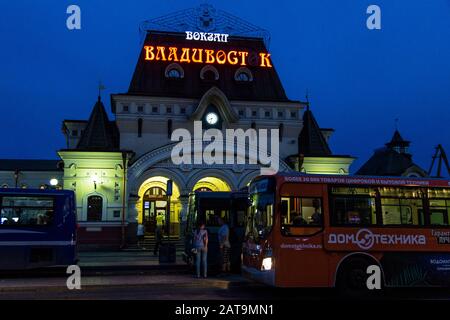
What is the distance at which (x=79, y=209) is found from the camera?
30.4 meters

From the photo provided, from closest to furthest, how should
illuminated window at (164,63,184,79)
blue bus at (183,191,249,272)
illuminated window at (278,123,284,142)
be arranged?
blue bus at (183,191,249,272) → illuminated window at (278,123,284,142) → illuminated window at (164,63,184,79)

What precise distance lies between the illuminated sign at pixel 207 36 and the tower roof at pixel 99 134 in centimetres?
825

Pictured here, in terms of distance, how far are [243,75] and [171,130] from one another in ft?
24.2

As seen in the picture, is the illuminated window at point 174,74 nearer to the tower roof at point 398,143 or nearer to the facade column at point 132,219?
the facade column at point 132,219

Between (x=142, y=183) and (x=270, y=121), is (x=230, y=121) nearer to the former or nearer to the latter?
(x=270, y=121)

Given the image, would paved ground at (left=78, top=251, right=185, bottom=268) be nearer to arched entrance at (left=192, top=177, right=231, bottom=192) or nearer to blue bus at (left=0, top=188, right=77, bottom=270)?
blue bus at (left=0, top=188, right=77, bottom=270)

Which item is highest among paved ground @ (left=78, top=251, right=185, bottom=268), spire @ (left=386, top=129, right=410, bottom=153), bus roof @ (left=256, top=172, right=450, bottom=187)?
spire @ (left=386, top=129, right=410, bottom=153)

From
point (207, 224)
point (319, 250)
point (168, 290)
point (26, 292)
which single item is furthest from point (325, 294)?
point (26, 292)

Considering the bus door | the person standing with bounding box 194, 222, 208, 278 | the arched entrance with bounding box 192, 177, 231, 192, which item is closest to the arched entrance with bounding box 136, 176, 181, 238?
the arched entrance with bounding box 192, 177, 231, 192

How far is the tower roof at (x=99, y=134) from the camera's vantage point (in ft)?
104

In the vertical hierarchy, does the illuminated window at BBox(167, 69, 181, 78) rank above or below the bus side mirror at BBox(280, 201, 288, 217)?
above

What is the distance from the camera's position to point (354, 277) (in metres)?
13.2

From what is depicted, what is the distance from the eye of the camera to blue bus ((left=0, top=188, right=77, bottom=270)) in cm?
1730

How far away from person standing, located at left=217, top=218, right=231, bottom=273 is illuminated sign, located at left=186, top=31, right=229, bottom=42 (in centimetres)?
2146
